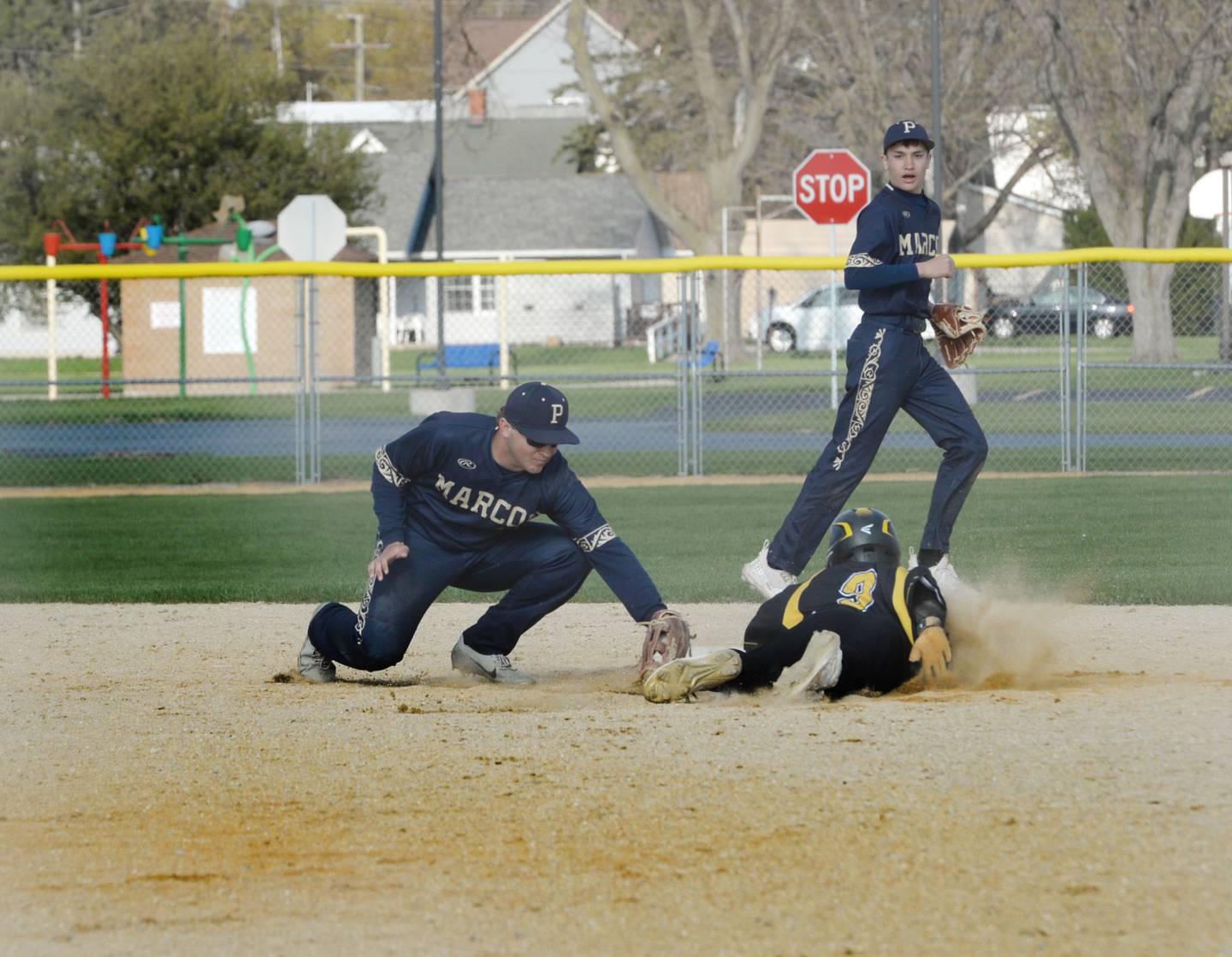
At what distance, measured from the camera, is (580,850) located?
4.15 metres

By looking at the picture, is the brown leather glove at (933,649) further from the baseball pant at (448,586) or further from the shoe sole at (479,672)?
the shoe sole at (479,672)

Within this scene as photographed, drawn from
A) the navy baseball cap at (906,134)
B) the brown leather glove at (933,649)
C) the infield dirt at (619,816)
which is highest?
the navy baseball cap at (906,134)

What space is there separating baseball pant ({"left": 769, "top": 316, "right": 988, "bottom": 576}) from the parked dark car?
7.19 metres

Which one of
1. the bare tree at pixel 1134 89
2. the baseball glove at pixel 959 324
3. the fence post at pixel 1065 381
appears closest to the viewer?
the baseball glove at pixel 959 324

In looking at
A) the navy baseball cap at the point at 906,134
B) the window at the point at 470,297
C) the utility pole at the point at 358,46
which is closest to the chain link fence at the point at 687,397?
the navy baseball cap at the point at 906,134

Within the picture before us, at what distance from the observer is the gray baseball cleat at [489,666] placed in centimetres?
681

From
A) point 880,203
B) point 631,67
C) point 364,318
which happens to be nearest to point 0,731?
point 880,203

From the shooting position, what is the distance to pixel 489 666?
6.84 metres

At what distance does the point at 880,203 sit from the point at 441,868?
15.5 ft

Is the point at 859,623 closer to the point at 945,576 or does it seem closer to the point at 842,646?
the point at 842,646

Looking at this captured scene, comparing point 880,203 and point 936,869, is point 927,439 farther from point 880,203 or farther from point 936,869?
point 936,869

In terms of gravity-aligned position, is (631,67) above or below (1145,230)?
above

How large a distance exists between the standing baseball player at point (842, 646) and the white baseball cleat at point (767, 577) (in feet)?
5.06

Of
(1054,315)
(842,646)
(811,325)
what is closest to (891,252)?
(842,646)
